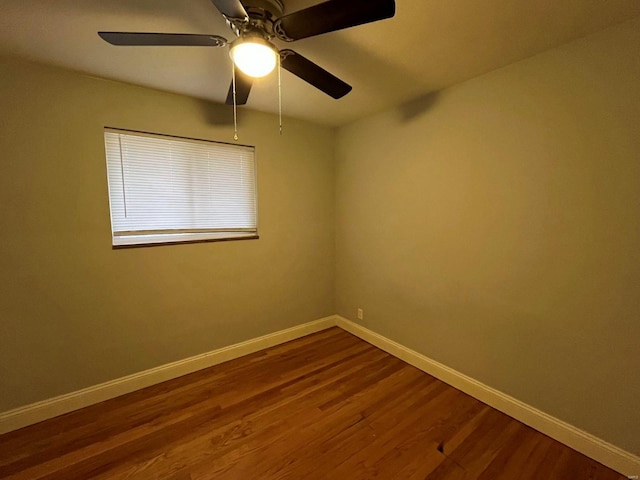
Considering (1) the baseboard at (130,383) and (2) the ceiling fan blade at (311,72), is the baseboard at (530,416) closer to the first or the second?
(1) the baseboard at (130,383)

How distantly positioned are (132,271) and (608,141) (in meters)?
3.14

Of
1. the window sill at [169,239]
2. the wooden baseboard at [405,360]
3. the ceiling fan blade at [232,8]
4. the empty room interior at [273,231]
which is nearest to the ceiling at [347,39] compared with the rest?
the empty room interior at [273,231]

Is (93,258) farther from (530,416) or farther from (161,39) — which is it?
(530,416)

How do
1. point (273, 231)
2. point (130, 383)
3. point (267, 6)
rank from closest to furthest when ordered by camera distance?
point (267, 6)
point (130, 383)
point (273, 231)

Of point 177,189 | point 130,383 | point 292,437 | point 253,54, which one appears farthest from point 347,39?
point 130,383

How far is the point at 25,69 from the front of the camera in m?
1.70

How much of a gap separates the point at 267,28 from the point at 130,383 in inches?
102

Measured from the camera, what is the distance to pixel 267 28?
1.26 meters

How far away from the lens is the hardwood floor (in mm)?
1506

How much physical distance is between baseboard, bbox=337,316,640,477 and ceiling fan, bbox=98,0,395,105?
2.35m

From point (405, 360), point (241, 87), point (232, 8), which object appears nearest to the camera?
point (232, 8)

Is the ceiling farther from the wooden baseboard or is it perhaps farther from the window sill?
the wooden baseboard

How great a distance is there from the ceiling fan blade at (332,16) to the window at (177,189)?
1509mm

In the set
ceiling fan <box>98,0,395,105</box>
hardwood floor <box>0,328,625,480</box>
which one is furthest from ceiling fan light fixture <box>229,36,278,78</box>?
hardwood floor <box>0,328,625,480</box>
